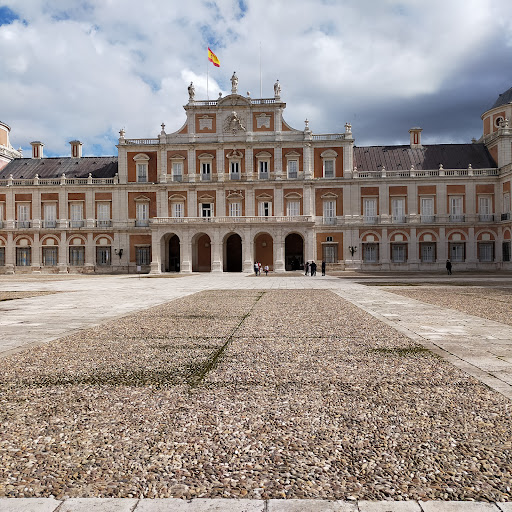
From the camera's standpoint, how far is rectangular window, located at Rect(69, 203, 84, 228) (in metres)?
46.0

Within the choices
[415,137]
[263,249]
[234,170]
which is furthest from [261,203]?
[415,137]

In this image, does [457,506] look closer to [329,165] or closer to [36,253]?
[329,165]

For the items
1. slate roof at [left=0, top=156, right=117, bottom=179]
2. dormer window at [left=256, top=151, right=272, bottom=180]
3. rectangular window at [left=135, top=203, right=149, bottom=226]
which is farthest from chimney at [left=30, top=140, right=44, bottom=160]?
dormer window at [left=256, top=151, right=272, bottom=180]

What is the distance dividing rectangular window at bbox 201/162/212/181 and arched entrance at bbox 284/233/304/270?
10257mm

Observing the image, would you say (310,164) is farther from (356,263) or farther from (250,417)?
(250,417)

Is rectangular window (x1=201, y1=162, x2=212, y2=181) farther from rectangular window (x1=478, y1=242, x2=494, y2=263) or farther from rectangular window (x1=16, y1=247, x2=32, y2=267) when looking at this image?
rectangular window (x1=478, y1=242, x2=494, y2=263)

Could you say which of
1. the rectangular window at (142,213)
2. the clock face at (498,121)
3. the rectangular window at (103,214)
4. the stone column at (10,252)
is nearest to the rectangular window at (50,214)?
the stone column at (10,252)

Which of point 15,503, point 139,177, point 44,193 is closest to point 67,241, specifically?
point 44,193

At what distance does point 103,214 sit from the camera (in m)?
46.0

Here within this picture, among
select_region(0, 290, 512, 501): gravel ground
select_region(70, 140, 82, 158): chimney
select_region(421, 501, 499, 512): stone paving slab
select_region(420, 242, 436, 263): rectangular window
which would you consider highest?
select_region(70, 140, 82, 158): chimney

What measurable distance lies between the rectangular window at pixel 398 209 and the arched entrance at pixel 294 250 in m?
9.42

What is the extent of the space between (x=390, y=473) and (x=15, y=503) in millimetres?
2200

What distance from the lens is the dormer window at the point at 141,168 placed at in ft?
148

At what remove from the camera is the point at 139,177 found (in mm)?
45594
